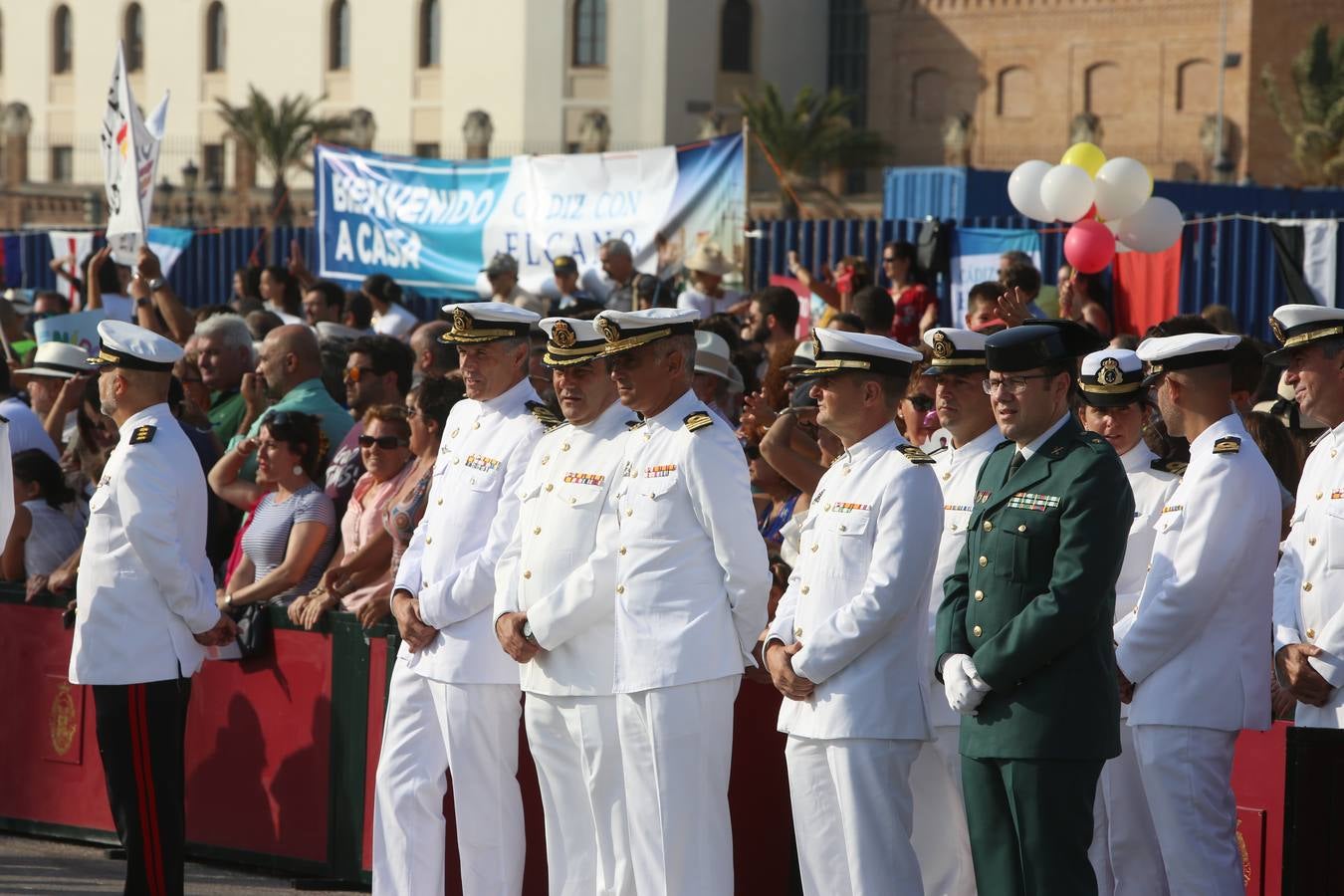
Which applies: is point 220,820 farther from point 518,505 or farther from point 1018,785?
point 1018,785

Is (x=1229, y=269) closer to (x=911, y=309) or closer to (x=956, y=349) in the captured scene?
(x=911, y=309)

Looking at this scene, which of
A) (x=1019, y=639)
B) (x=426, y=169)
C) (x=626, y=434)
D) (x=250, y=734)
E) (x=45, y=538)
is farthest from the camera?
(x=426, y=169)

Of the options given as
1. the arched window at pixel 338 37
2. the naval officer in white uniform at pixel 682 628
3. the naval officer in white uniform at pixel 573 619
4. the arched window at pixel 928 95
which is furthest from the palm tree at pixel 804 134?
the naval officer in white uniform at pixel 682 628

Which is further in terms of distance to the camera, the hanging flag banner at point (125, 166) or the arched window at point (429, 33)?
the arched window at point (429, 33)

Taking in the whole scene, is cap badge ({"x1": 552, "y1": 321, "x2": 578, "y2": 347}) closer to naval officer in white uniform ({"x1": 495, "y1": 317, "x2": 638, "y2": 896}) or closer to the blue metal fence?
naval officer in white uniform ({"x1": 495, "y1": 317, "x2": 638, "y2": 896})

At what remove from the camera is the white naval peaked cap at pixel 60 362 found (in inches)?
395

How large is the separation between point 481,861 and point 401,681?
67 centimetres

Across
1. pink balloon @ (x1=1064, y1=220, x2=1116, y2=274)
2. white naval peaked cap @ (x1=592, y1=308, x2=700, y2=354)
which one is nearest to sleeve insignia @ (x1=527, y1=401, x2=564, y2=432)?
white naval peaked cap @ (x1=592, y1=308, x2=700, y2=354)

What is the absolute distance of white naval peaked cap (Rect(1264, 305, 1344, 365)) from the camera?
232 inches

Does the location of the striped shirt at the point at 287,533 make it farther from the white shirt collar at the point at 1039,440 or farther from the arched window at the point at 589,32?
the arched window at the point at 589,32

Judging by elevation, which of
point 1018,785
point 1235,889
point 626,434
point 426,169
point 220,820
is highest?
point 426,169

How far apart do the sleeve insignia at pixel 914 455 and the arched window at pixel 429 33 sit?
2295 inches

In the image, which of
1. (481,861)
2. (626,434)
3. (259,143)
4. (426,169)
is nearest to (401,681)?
(481,861)

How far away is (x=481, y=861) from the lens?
6555 mm
